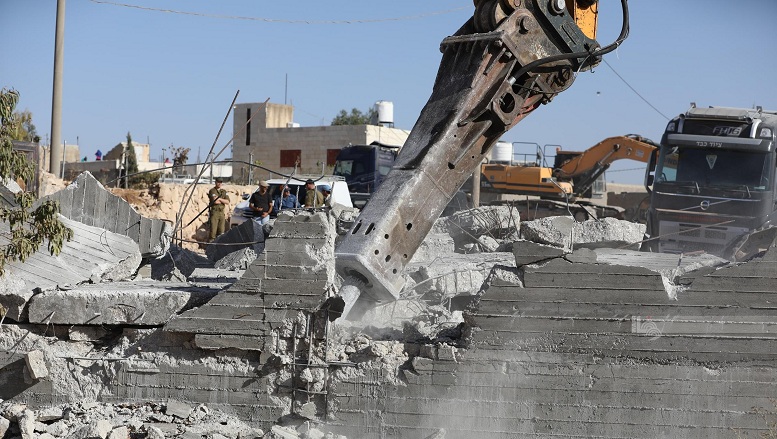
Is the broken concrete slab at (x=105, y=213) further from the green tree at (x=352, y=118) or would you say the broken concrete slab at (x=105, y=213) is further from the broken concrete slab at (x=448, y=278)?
the green tree at (x=352, y=118)

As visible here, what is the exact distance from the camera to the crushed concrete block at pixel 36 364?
6941 mm

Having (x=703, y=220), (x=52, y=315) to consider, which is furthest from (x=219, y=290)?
(x=703, y=220)

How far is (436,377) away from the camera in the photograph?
6652mm

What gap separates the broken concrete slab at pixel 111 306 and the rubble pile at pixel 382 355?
0.5 inches

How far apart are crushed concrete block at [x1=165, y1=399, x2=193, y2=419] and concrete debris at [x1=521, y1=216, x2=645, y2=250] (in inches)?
234

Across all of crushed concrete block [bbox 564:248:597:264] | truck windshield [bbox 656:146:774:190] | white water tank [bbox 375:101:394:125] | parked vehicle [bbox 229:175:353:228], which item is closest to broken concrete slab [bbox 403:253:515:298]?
crushed concrete block [bbox 564:248:597:264]

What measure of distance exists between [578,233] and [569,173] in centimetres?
1285

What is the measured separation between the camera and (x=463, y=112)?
8.20 m

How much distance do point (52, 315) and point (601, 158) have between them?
1884cm

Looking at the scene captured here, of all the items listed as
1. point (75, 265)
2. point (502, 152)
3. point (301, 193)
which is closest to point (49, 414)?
point (75, 265)

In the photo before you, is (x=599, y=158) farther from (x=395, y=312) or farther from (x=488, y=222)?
(x=395, y=312)

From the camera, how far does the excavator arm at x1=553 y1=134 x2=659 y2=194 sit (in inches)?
891

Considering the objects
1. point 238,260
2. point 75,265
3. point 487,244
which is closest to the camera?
point 75,265

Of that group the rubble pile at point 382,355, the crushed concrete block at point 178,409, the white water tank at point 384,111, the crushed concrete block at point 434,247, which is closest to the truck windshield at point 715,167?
the crushed concrete block at point 434,247
